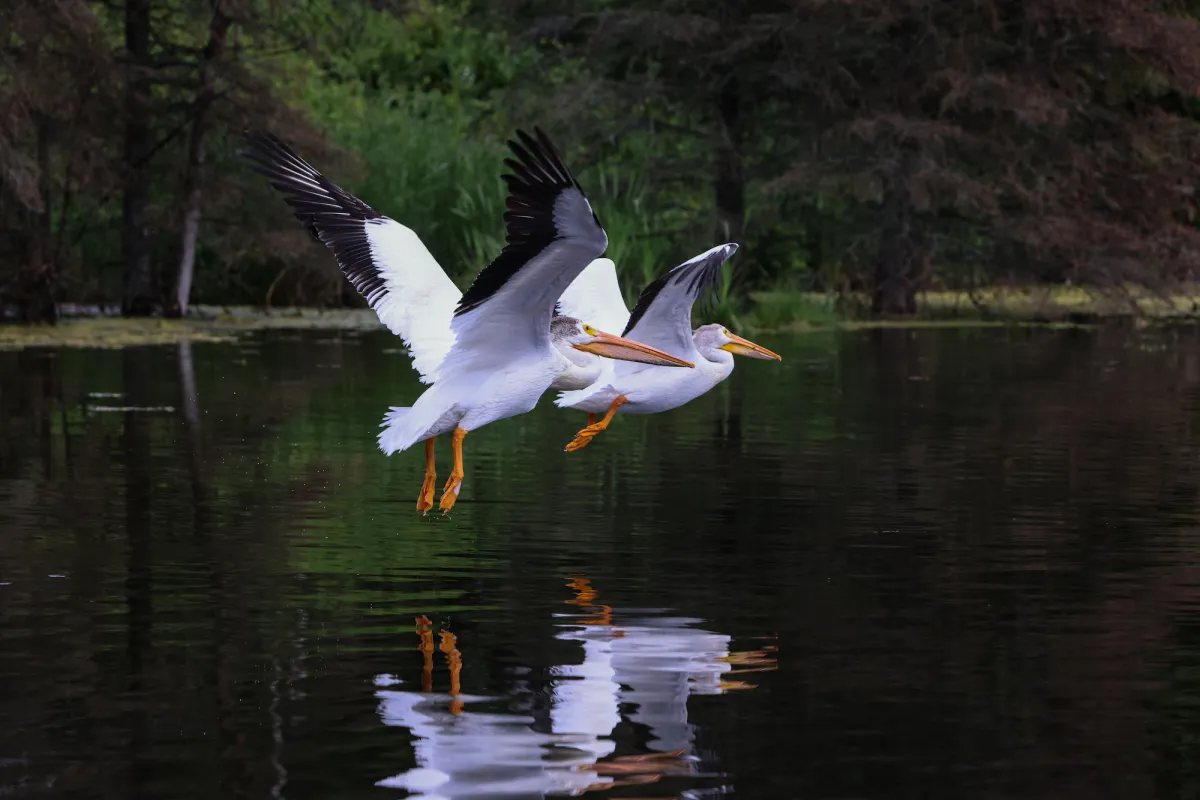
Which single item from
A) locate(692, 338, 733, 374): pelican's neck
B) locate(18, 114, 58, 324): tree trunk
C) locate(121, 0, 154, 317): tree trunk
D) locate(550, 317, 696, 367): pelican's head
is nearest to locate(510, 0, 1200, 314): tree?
locate(121, 0, 154, 317): tree trunk

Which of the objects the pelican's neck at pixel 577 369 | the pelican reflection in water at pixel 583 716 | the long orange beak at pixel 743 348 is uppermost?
the long orange beak at pixel 743 348

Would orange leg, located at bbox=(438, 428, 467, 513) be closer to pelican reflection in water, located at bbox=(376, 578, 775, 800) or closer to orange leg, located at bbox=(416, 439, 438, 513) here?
orange leg, located at bbox=(416, 439, 438, 513)

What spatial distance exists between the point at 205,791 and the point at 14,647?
2.01 metres

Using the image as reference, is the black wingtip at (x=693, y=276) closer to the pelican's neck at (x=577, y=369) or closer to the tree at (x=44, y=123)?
the pelican's neck at (x=577, y=369)

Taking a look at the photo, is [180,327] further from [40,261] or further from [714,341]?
Result: [714,341]

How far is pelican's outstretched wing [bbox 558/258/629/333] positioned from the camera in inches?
531

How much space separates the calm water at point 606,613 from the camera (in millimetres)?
5770

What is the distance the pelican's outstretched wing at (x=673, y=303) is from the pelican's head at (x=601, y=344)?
0.51 m

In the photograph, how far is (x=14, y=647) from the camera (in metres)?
7.23

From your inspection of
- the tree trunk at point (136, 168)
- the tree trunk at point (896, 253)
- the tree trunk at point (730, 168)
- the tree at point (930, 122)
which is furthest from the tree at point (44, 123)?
the tree trunk at point (896, 253)

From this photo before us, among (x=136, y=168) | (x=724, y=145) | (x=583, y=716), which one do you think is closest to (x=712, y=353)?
(x=583, y=716)

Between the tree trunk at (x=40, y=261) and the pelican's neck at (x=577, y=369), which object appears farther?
the tree trunk at (x=40, y=261)

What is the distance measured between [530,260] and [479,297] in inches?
27.6

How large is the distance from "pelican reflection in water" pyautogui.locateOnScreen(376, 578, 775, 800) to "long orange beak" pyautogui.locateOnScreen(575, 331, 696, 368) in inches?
163
